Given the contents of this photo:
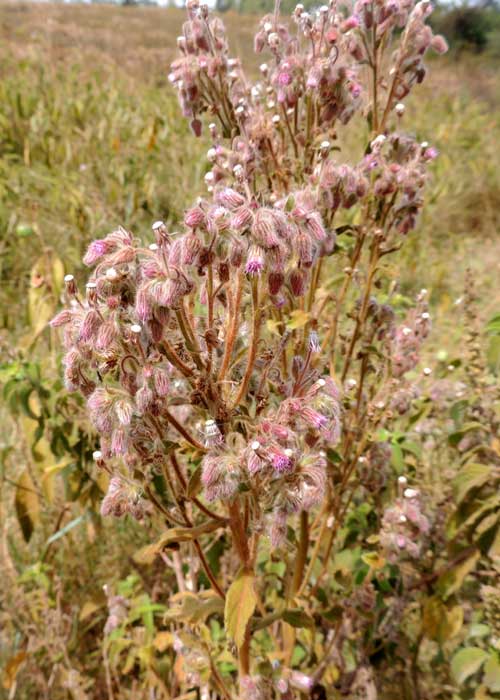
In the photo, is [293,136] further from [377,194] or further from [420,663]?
[420,663]

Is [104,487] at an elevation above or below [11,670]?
above

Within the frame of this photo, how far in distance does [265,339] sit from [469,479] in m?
0.72

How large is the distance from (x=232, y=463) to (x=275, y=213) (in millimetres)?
425

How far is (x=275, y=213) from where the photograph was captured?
96cm

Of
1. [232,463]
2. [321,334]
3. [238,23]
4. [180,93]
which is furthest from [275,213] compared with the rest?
[238,23]

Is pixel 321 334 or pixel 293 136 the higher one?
pixel 293 136

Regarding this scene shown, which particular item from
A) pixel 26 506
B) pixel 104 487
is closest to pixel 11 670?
pixel 26 506

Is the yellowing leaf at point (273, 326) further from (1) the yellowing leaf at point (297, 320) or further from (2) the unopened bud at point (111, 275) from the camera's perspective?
(2) the unopened bud at point (111, 275)

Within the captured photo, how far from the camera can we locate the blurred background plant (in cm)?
178

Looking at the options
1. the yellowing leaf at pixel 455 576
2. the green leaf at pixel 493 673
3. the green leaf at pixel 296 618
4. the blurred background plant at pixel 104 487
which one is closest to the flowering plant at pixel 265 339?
the green leaf at pixel 296 618

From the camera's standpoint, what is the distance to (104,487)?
198 cm

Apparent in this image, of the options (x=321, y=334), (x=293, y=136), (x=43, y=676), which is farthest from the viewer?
(x=43, y=676)

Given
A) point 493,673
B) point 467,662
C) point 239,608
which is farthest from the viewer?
point 467,662

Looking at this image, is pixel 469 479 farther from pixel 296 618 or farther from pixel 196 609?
Answer: pixel 196 609
